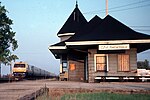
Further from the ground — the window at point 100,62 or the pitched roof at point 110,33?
the pitched roof at point 110,33

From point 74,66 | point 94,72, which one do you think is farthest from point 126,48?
point 74,66

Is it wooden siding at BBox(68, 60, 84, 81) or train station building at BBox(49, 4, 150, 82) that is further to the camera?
wooden siding at BBox(68, 60, 84, 81)

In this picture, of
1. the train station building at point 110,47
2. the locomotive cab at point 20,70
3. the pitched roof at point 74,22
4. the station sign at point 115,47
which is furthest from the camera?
the locomotive cab at point 20,70

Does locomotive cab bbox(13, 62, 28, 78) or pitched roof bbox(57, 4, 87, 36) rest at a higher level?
pitched roof bbox(57, 4, 87, 36)

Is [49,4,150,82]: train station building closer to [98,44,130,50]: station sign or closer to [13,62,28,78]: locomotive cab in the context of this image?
[98,44,130,50]: station sign

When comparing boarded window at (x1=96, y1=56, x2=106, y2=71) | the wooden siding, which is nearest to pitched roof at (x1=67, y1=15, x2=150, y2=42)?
boarded window at (x1=96, y1=56, x2=106, y2=71)

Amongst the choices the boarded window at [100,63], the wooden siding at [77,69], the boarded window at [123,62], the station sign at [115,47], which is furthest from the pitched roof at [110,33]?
the wooden siding at [77,69]

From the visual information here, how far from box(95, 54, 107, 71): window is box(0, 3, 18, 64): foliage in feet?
60.6

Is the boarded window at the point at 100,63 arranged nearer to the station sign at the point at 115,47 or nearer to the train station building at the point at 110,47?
the train station building at the point at 110,47

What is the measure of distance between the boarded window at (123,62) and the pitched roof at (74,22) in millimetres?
9628

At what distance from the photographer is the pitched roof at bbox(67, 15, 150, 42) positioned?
24.2 metres

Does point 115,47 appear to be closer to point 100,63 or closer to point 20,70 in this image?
point 100,63

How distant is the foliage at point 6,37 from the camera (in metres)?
40.5

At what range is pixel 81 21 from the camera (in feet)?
119
